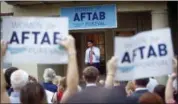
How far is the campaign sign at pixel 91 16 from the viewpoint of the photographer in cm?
1461

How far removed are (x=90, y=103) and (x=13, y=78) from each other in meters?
2.25

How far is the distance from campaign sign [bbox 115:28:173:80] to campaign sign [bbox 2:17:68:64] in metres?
0.59

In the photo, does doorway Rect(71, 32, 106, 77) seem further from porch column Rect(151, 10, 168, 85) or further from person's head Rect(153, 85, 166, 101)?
person's head Rect(153, 85, 166, 101)

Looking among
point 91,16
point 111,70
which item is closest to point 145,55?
point 111,70

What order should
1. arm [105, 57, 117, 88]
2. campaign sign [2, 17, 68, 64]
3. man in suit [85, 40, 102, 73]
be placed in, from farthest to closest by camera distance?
man in suit [85, 40, 102, 73], campaign sign [2, 17, 68, 64], arm [105, 57, 117, 88]

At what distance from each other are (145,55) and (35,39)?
114 centimetres

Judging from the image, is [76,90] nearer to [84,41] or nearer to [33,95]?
[33,95]

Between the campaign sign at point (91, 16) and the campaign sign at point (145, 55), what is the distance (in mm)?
9282

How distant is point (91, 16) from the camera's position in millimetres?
14828

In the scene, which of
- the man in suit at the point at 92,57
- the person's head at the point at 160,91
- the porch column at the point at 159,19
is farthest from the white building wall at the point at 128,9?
the person's head at the point at 160,91

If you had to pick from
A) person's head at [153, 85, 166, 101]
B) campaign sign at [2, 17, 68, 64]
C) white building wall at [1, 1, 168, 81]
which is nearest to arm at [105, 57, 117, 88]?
campaign sign at [2, 17, 68, 64]

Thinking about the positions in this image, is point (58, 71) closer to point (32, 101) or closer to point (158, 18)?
point (158, 18)

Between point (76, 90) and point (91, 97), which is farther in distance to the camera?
point (76, 90)

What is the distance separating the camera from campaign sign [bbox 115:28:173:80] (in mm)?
5152
